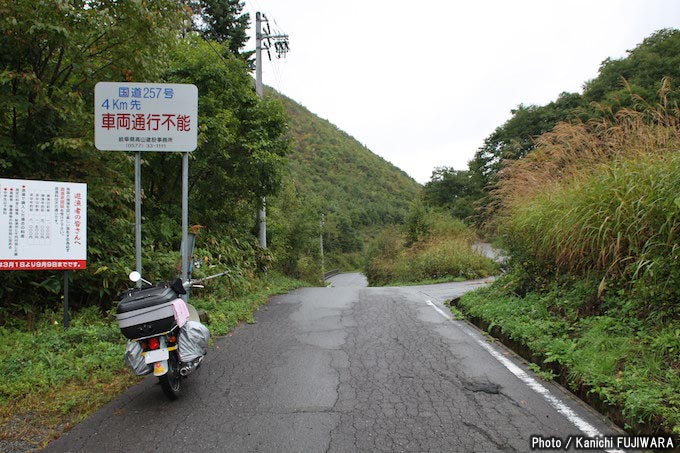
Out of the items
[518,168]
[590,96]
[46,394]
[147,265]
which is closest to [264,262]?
[147,265]

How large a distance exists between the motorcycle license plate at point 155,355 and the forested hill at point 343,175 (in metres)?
62.2

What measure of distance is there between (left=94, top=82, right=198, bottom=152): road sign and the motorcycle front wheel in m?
2.50

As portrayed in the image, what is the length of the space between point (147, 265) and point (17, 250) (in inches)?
115

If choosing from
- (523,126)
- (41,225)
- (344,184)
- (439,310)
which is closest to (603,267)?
(439,310)

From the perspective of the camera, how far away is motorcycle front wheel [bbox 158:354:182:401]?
164 inches

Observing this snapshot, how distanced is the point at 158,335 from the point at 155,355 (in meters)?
0.17

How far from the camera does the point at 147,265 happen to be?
8.55m

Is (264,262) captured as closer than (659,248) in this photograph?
No

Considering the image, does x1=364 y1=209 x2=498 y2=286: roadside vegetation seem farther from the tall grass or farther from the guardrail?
Result: the guardrail

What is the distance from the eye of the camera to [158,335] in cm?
412

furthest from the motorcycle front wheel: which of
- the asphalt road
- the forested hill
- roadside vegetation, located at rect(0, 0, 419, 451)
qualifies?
the forested hill

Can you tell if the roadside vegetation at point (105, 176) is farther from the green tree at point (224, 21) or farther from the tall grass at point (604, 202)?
the green tree at point (224, 21)

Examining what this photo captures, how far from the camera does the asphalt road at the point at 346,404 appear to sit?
3.52m

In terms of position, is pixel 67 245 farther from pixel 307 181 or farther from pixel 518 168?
pixel 307 181
